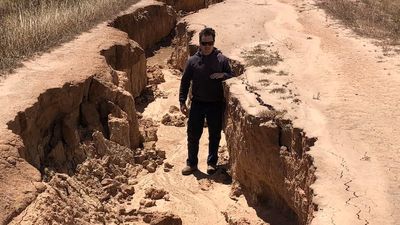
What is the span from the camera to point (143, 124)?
27.9 ft

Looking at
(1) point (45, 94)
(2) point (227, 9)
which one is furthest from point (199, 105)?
(2) point (227, 9)

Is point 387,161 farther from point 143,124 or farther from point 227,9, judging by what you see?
point 227,9

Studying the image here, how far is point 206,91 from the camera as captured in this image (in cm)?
662

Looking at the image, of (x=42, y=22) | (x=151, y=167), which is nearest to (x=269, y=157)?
(x=151, y=167)

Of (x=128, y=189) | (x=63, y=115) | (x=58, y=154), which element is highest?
(x=63, y=115)

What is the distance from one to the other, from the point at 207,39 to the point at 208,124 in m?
1.17

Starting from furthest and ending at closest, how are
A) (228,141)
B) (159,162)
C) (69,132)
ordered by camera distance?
(159,162), (228,141), (69,132)

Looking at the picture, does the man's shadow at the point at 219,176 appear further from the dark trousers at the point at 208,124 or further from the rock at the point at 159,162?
the rock at the point at 159,162

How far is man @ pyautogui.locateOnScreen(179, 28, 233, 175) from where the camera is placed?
6.53 meters

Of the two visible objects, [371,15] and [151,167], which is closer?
[151,167]

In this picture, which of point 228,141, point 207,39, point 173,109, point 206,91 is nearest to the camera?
point 207,39

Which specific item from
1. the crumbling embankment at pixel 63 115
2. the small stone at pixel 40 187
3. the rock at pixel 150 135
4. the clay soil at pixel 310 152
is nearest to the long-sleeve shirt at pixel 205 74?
the clay soil at pixel 310 152

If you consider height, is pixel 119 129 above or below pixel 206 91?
below

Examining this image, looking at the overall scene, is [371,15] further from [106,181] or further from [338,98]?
[106,181]
